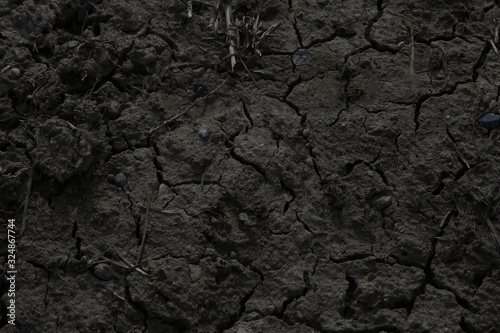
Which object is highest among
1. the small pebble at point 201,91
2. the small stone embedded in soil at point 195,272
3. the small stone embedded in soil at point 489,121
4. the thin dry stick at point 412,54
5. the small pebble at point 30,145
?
the thin dry stick at point 412,54

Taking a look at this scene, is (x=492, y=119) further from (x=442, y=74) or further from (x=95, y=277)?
(x=95, y=277)

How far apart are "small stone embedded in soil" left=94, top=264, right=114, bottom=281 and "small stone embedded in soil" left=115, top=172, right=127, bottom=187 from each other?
1.41 ft

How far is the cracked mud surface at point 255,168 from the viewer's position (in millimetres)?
2658

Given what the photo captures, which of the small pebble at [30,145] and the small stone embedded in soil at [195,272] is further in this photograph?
the small pebble at [30,145]

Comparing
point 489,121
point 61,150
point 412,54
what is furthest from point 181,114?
point 489,121

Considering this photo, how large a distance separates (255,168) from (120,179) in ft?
2.33

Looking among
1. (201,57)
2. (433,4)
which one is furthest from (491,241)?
(201,57)

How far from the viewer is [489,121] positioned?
297cm

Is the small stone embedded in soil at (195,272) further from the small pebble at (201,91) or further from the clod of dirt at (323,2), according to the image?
the clod of dirt at (323,2)

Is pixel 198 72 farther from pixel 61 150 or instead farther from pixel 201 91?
pixel 61 150

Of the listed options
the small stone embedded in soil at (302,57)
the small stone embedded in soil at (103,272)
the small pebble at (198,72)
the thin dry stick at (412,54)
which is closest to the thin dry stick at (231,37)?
the small pebble at (198,72)

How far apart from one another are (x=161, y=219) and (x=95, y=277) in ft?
1.39

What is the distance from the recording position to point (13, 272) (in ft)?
8.71

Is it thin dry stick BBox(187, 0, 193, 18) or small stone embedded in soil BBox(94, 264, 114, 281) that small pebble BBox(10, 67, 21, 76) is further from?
small stone embedded in soil BBox(94, 264, 114, 281)
